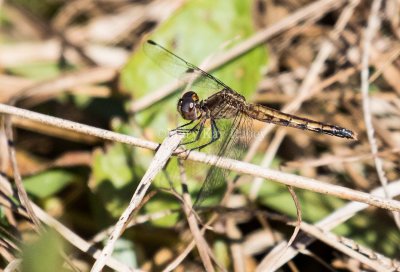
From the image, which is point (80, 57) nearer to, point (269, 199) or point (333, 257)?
point (269, 199)

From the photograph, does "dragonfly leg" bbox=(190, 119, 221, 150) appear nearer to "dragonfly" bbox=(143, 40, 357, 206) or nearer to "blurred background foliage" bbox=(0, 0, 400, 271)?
"dragonfly" bbox=(143, 40, 357, 206)

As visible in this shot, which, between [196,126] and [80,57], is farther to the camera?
[80,57]

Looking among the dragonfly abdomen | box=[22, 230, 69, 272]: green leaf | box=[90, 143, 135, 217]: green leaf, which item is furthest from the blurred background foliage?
box=[22, 230, 69, 272]: green leaf

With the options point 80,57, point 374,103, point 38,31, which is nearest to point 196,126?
point 374,103

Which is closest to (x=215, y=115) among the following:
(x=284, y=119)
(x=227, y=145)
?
(x=227, y=145)

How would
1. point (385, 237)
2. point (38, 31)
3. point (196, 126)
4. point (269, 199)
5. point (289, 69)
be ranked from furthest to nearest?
point (38, 31)
point (289, 69)
point (269, 199)
point (385, 237)
point (196, 126)

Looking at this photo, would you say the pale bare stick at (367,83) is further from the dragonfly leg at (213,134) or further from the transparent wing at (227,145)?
the dragonfly leg at (213,134)

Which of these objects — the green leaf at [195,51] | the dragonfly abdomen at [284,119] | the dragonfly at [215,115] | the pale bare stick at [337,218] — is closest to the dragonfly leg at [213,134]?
the dragonfly at [215,115]
